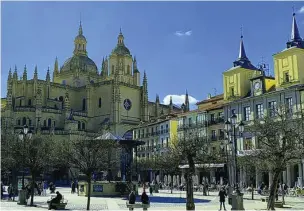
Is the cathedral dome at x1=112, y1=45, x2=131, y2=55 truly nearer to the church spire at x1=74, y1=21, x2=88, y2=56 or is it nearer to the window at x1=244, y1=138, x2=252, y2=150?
the church spire at x1=74, y1=21, x2=88, y2=56

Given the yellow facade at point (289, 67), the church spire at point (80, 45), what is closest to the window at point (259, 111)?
the yellow facade at point (289, 67)

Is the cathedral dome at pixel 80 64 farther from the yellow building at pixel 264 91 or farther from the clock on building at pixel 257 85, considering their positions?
the clock on building at pixel 257 85

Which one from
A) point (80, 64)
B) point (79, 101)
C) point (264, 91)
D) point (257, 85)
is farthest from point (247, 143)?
point (80, 64)

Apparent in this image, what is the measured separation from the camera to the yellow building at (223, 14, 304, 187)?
4425 centimetres

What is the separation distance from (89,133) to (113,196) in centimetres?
4986

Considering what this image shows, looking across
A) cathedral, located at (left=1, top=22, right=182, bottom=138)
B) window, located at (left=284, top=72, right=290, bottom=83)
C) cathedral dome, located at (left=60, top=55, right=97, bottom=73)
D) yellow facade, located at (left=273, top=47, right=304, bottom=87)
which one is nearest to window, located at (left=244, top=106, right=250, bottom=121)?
yellow facade, located at (left=273, top=47, right=304, bottom=87)

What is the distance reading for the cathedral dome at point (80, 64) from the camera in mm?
99588

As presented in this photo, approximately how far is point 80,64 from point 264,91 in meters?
60.0

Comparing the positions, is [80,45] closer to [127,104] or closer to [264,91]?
[127,104]

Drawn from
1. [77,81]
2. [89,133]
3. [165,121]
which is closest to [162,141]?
[165,121]

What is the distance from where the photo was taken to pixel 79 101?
96.1 m

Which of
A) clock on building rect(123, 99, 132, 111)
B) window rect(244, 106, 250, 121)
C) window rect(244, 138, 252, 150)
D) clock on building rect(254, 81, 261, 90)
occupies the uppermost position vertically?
clock on building rect(123, 99, 132, 111)

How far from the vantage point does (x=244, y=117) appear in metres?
50.2

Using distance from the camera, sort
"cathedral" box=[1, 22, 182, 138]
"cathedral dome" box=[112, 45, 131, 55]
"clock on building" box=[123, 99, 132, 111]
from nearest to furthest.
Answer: "cathedral" box=[1, 22, 182, 138] < "clock on building" box=[123, 99, 132, 111] < "cathedral dome" box=[112, 45, 131, 55]
